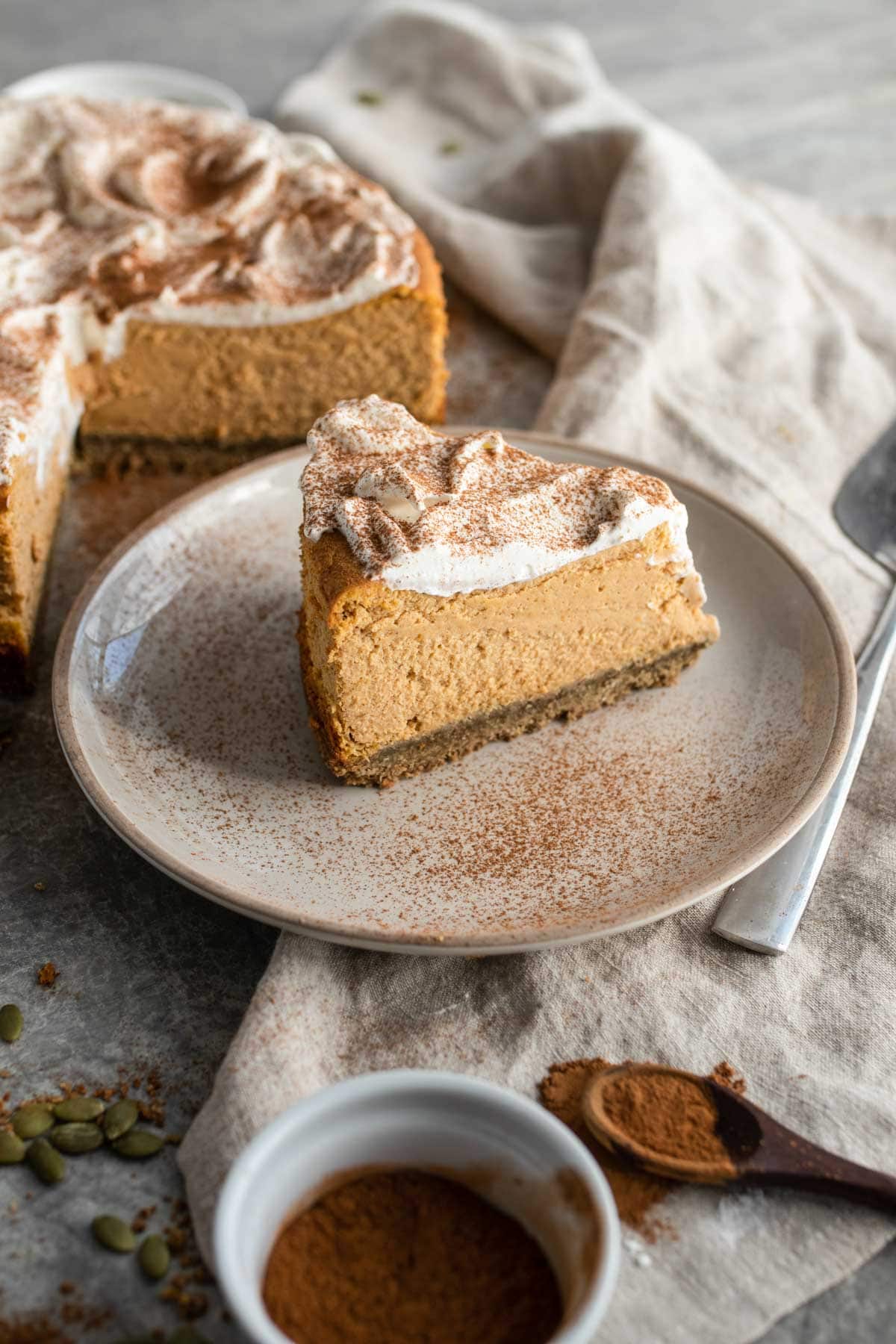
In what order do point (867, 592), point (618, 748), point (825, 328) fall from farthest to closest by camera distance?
1. point (825, 328)
2. point (867, 592)
3. point (618, 748)

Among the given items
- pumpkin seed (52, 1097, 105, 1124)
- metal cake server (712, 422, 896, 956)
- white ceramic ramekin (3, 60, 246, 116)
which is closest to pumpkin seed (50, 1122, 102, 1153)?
pumpkin seed (52, 1097, 105, 1124)

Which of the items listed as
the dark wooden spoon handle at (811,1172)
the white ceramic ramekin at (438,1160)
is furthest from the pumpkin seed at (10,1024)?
the dark wooden spoon handle at (811,1172)

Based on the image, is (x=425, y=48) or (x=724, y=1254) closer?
(x=724, y=1254)

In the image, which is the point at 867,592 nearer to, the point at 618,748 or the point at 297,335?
the point at 618,748

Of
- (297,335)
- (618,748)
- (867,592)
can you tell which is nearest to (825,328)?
(867,592)

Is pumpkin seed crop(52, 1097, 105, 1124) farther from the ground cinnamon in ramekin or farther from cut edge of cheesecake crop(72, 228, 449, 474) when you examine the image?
cut edge of cheesecake crop(72, 228, 449, 474)

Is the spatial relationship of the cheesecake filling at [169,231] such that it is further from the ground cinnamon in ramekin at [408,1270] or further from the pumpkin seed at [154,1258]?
the ground cinnamon in ramekin at [408,1270]
